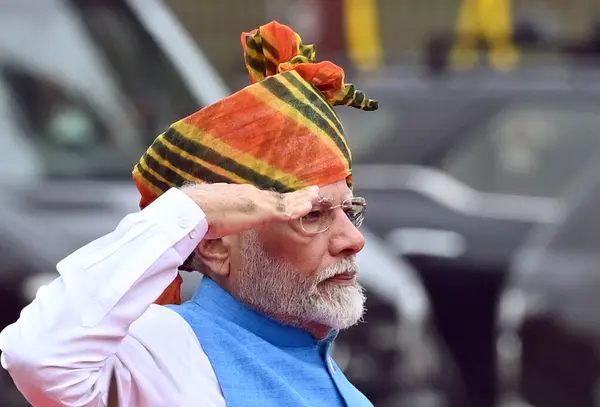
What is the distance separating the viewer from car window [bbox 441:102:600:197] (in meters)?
8.09

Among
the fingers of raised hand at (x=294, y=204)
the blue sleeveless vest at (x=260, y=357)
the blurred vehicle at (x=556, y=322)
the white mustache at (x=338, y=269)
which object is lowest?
the blurred vehicle at (x=556, y=322)

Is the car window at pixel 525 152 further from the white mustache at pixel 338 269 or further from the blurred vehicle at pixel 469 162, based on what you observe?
the white mustache at pixel 338 269

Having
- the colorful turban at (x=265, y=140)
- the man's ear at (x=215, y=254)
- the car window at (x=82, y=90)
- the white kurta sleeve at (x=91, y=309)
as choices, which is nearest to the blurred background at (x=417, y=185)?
the car window at (x=82, y=90)

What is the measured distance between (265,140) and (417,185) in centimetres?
517

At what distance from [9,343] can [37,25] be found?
13.6ft

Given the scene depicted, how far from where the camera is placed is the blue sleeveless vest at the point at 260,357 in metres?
2.88

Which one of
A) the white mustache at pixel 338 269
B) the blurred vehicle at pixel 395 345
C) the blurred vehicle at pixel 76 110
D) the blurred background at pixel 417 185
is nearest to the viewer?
the white mustache at pixel 338 269

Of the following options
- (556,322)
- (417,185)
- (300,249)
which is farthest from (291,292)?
(417,185)

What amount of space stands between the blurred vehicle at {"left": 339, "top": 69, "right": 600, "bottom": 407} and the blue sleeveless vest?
432 centimetres

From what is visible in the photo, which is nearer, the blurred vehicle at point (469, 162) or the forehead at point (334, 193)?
the forehead at point (334, 193)

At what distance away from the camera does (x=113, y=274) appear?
2.62 metres

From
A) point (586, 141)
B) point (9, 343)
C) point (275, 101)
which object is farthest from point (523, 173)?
point (9, 343)

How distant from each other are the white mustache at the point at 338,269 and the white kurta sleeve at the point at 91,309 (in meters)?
0.46

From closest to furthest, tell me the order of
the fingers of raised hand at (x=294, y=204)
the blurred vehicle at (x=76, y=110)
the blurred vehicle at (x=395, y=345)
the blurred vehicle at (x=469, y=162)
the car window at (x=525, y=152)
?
the fingers of raised hand at (x=294, y=204), the blurred vehicle at (x=76, y=110), the blurred vehicle at (x=395, y=345), the blurred vehicle at (x=469, y=162), the car window at (x=525, y=152)
